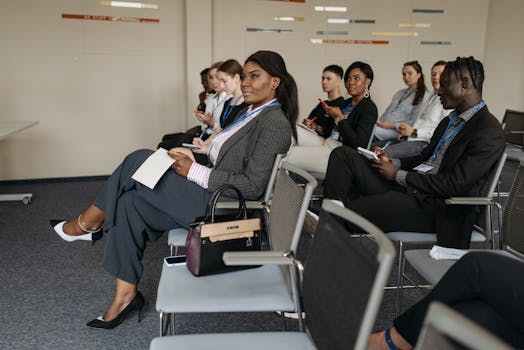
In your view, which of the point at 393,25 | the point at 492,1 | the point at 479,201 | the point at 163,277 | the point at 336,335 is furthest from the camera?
the point at 492,1

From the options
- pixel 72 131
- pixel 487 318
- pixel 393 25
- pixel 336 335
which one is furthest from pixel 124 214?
pixel 393 25

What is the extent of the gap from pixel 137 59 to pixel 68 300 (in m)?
3.42

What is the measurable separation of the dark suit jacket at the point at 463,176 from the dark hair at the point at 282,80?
73 cm

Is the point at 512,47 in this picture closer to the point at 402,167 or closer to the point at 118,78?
the point at 402,167

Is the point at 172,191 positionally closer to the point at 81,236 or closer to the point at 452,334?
the point at 81,236

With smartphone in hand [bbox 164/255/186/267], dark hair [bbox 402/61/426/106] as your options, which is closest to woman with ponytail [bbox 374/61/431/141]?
dark hair [bbox 402/61/426/106]

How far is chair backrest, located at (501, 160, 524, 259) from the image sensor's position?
1.92 metres

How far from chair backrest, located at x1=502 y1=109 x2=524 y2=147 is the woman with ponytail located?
883 millimetres

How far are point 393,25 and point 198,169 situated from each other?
4616mm

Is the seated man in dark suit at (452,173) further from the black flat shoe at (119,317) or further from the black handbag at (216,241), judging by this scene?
the black flat shoe at (119,317)

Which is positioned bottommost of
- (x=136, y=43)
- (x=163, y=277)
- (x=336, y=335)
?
(x=163, y=277)

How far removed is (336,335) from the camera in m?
1.05

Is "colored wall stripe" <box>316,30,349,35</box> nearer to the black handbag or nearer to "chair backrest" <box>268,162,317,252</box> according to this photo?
"chair backrest" <box>268,162,317,252</box>

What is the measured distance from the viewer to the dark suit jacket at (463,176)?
219cm
